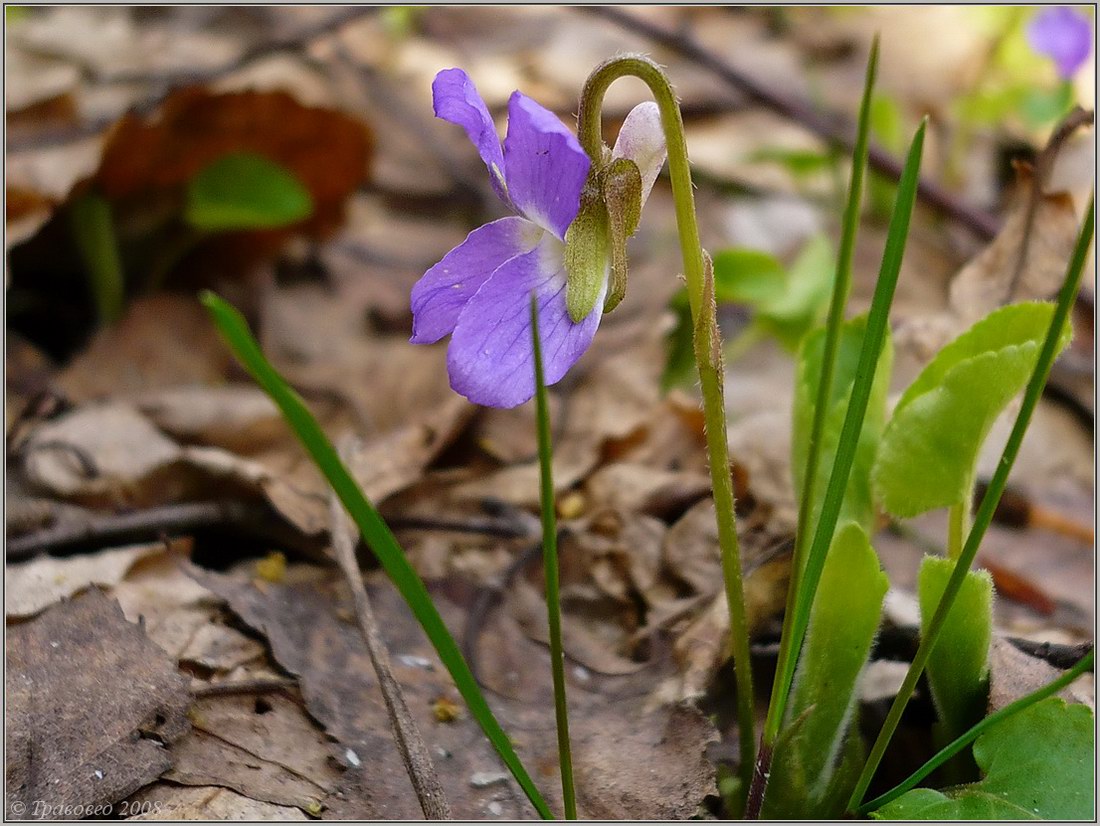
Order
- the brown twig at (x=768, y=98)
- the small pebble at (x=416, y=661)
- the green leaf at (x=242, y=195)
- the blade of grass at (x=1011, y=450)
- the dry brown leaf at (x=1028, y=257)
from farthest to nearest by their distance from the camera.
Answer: the brown twig at (x=768, y=98), the green leaf at (x=242, y=195), the dry brown leaf at (x=1028, y=257), the small pebble at (x=416, y=661), the blade of grass at (x=1011, y=450)

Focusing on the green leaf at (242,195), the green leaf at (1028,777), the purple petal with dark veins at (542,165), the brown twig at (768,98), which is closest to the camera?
the purple petal with dark veins at (542,165)

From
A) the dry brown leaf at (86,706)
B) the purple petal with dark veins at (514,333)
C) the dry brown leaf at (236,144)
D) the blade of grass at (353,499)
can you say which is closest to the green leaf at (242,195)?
the dry brown leaf at (236,144)

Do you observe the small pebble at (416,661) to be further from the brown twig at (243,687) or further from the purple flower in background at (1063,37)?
the purple flower in background at (1063,37)

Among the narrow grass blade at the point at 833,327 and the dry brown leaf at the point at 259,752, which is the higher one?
the narrow grass blade at the point at 833,327

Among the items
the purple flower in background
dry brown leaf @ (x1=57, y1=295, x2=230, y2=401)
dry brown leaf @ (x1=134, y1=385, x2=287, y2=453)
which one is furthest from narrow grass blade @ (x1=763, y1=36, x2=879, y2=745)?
the purple flower in background

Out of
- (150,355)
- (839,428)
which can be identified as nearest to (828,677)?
(839,428)

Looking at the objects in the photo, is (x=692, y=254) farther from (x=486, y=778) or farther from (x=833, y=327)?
(x=486, y=778)

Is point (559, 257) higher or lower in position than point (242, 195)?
higher
